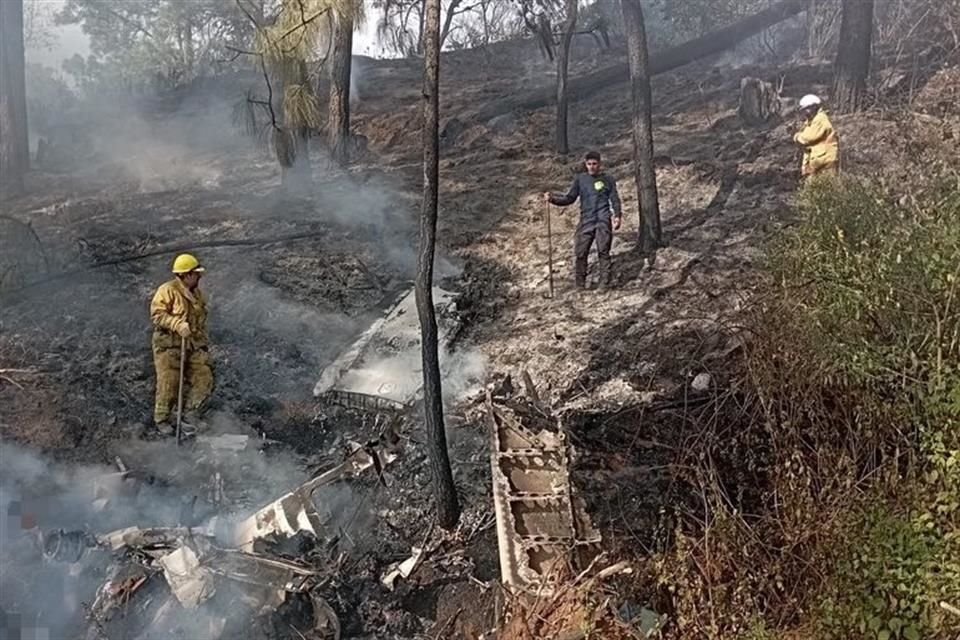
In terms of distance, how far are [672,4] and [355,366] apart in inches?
643

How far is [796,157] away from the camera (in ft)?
37.9

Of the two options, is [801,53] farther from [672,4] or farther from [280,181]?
[280,181]

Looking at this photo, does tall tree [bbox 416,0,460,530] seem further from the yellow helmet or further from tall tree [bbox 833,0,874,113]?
tall tree [bbox 833,0,874,113]

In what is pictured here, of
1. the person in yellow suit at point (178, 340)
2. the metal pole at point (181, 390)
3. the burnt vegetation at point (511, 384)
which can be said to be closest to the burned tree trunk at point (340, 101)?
the burnt vegetation at point (511, 384)

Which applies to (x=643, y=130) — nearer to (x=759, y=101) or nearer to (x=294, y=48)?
(x=759, y=101)

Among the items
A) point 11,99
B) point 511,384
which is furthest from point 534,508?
point 11,99

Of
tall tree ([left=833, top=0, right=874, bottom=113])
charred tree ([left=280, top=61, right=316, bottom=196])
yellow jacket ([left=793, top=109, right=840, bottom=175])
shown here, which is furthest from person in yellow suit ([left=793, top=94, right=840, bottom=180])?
charred tree ([left=280, top=61, right=316, bottom=196])

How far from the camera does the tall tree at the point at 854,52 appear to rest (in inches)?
487

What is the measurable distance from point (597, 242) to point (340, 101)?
23.1 ft

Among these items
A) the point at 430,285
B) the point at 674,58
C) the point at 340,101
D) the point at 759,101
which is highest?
the point at 674,58

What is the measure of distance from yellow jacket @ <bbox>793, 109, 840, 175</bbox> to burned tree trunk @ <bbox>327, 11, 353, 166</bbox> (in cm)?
750

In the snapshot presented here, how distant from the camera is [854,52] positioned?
12.4 metres

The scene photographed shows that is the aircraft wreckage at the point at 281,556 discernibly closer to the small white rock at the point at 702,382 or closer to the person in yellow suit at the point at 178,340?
the person in yellow suit at the point at 178,340

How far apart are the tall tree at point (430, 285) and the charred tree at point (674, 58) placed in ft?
39.0
